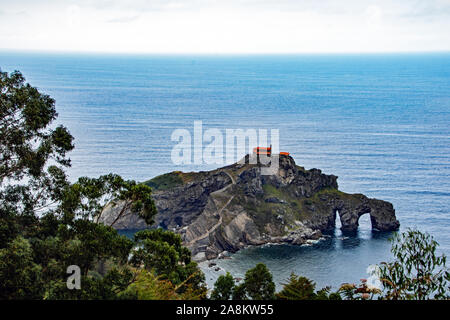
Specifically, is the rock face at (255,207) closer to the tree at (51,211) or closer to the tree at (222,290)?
the tree at (222,290)

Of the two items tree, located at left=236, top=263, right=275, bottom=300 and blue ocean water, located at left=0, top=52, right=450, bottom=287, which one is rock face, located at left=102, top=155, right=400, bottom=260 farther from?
tree, located at left=236, top=263, right=275, bottom=300

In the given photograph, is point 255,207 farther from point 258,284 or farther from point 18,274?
point 18,274

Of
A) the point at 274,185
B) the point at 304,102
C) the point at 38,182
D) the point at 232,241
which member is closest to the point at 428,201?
the point at 274,185

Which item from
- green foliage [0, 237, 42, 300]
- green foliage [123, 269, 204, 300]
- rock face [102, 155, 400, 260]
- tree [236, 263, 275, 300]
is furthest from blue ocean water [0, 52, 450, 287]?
green foliage [0, 237, 42, 300]

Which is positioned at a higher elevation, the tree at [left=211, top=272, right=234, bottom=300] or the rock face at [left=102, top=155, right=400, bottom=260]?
the tree at [left=211, top=272, right=234, bottom=300]

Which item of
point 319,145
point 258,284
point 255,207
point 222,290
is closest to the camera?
point 258,284

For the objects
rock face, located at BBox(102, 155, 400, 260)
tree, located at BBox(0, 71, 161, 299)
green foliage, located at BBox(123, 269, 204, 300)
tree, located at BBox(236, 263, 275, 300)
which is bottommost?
rock face, located at BBox(102, 155, 400, 260)

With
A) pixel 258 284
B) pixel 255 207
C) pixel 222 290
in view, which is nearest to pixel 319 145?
pixel 255 207

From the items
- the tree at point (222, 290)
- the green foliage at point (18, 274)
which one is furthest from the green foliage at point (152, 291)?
the tree at point (222, 290)
